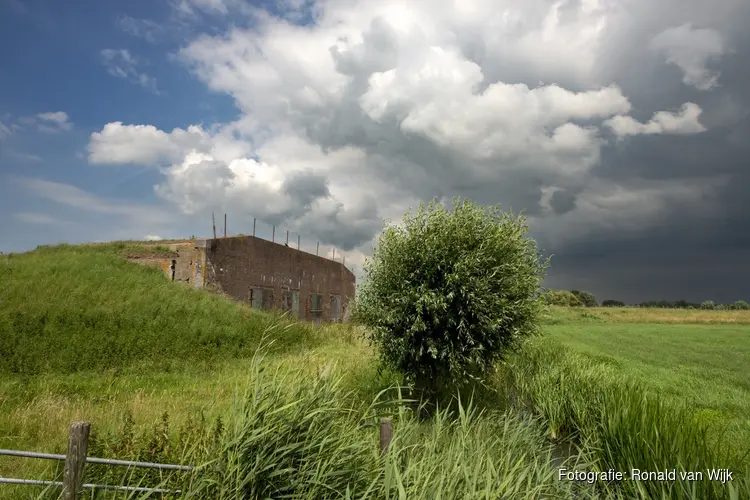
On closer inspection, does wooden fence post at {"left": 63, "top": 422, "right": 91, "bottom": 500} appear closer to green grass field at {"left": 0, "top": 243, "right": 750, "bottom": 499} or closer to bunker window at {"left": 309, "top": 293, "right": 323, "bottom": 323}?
green grass field at {"left": 0, "top": 243, "right": 750, "bottom": 499}

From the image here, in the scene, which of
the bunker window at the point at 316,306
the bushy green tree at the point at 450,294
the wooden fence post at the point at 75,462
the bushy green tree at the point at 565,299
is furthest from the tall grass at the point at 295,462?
the bushy green tree at the point at 565,299

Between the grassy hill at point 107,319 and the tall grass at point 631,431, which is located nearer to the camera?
the tall grass at point 631,431

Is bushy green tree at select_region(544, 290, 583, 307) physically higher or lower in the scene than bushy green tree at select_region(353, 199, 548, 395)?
higher

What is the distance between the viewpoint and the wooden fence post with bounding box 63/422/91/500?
4883mm

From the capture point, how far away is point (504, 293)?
12.2 meters

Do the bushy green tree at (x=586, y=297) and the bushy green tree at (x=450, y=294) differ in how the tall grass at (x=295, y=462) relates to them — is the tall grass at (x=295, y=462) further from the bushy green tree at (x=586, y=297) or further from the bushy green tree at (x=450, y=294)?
the bushy green tree at (x=586, y=297)

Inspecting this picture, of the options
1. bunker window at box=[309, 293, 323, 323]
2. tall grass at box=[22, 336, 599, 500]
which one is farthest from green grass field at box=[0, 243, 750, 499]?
bunker window at box=[309, 293, 323, 323]

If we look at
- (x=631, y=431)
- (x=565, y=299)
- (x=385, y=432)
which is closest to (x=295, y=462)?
(x=385, y=432)

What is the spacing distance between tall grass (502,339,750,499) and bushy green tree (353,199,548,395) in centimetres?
171

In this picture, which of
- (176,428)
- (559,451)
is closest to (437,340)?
(559,451)

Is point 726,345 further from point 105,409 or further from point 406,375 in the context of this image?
point 105,409

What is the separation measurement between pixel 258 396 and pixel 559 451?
8320 millimetres

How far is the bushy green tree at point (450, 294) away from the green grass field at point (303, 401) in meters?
1.48

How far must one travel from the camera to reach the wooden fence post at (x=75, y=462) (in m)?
4.88
